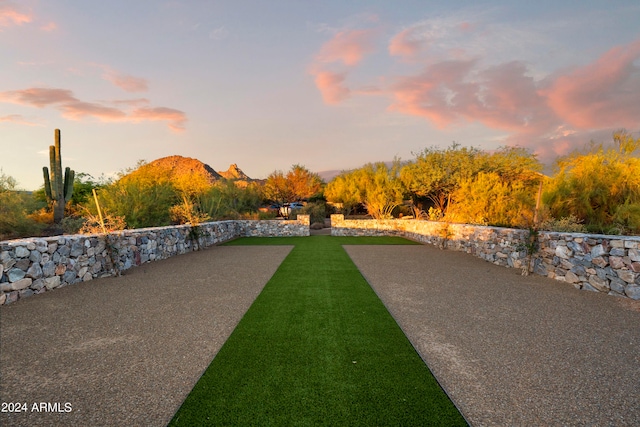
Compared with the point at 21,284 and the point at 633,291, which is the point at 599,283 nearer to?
the point at 633,291

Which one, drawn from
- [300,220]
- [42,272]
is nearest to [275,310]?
[42,272]

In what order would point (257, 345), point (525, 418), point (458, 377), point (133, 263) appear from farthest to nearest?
point (133, 263), point (257, 345), point (458, 377), point (525, 418)

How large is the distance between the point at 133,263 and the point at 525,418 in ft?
32.1

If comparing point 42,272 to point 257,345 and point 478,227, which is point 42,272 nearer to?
point 257,345

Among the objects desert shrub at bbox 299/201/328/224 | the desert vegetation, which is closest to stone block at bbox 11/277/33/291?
the desert vegetation

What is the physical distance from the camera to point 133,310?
17.6 feet

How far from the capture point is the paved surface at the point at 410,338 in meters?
2.81

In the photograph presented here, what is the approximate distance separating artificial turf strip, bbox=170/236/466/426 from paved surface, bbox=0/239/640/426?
227 mm

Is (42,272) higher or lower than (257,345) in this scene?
higher

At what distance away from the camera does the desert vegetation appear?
1045cm

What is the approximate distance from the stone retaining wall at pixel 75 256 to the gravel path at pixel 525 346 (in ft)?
22.7

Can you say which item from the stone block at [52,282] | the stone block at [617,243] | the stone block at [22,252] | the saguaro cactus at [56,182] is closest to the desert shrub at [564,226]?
the stone block at [617,243]

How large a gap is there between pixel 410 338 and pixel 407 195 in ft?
76.0

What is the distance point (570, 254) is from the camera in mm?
7156
